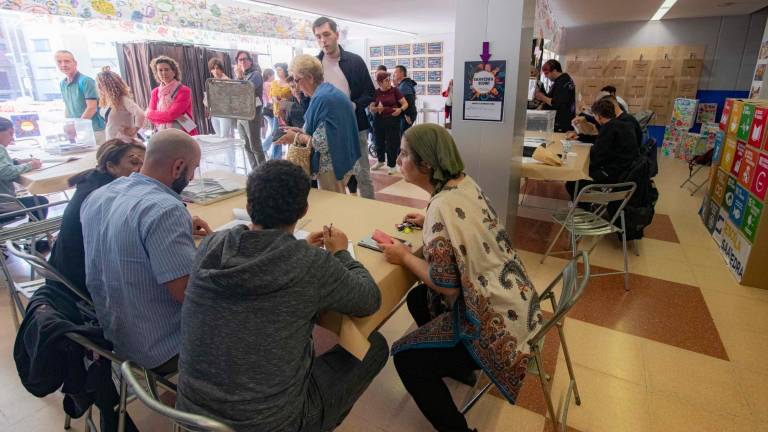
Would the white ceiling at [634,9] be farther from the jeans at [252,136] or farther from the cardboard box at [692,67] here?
the jeans at [252,136]

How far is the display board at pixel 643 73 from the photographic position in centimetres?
808

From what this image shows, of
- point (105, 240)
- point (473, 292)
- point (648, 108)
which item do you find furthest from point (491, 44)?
point (648, 108)

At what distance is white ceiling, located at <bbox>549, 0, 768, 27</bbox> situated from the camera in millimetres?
6367

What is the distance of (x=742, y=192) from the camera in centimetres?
309

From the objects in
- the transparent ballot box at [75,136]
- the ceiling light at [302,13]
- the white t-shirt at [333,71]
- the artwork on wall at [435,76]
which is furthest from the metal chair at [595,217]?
the artwork on wall at [435,76]

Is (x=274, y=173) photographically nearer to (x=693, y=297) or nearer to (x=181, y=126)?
(x=693, y=297)

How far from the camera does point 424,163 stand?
1.53 metres

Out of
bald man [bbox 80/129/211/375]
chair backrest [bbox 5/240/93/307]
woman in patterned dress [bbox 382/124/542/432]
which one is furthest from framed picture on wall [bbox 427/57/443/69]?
chair backrest [bbox 5/240/93/307]

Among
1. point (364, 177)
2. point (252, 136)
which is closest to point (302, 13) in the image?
point (252, 136)

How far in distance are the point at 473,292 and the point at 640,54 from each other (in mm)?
9416

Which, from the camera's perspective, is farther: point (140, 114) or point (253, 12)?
point (253, 12)

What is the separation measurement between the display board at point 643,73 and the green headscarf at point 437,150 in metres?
8.71

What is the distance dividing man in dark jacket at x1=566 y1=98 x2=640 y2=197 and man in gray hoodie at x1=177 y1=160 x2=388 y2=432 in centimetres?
294

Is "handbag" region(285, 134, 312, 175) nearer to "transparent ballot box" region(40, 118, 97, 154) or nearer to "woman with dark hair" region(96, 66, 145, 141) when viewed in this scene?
"woman with dark hair" region(96, 66, 145, 141)
